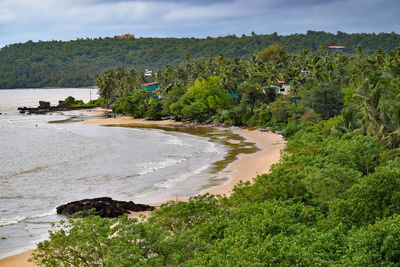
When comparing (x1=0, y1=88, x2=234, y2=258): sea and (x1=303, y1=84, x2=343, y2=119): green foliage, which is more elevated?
(x1=303, y1=84, x2=343, y2=119): green foliage

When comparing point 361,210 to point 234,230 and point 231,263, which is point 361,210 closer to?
point 234,230

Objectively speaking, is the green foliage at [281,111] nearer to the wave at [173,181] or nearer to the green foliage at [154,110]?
the wave at [173,181]

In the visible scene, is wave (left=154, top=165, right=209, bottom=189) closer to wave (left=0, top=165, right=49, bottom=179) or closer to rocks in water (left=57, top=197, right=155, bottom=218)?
rocks in water (left=57, top=197, right=155, bottom=218)

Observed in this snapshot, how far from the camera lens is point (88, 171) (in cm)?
4519


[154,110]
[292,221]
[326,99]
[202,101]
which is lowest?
[154,110]

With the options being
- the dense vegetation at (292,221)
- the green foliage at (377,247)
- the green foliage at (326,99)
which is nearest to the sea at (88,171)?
the dense vegetation at (292,221)

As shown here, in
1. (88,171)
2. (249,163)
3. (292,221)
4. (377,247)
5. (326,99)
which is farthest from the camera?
(326,99)

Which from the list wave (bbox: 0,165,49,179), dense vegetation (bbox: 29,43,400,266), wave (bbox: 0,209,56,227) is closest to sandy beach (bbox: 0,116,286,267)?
dense vegetation (bbox: 29,43,400,266)

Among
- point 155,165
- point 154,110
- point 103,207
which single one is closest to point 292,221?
point 103,207

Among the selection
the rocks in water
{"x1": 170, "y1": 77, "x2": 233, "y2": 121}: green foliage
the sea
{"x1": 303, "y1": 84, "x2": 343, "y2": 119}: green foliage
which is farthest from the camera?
{"x1": 170, "y1": 77, "x2": 233, "y2": 121}: green foliage

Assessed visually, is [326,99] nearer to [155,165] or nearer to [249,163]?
[249,163]

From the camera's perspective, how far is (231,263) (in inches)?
433

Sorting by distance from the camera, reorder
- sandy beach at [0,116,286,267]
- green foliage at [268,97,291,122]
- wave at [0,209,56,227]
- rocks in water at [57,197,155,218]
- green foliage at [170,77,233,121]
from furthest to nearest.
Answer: green foliage at [170,77,233,121] < green foliage at [268,97,291,122] < rocks in water at [57,197,155,218] < wave at [0,209,56,227] < sandy beach at [0,116,286,267]

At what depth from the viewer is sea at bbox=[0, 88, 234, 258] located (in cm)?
2975
